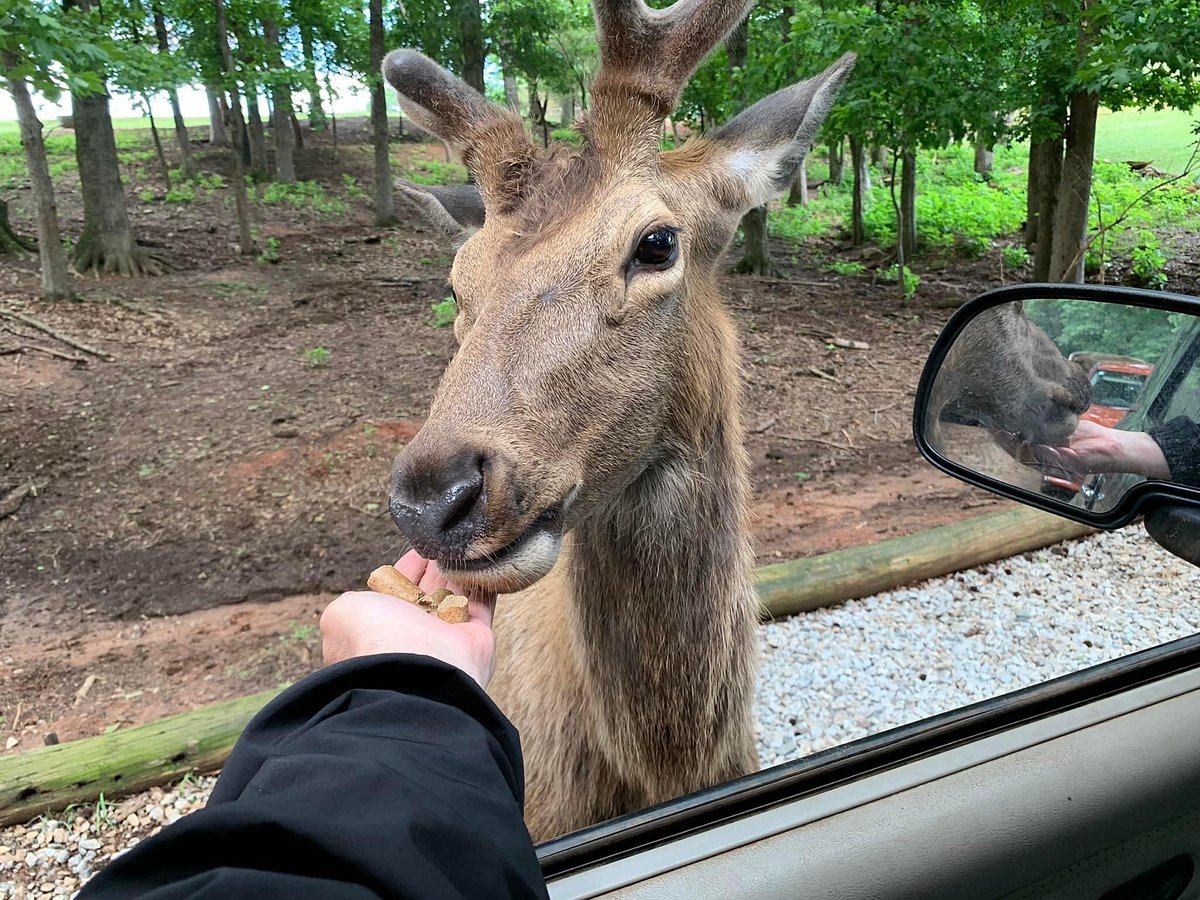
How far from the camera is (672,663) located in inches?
91.2

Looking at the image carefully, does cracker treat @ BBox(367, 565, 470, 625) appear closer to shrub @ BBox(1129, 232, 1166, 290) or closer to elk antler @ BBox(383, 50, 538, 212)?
elk antler @ BBox(383, 50, 538, 212)

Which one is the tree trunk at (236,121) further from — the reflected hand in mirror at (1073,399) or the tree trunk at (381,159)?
the reflected hand in mirror at (1073,399)

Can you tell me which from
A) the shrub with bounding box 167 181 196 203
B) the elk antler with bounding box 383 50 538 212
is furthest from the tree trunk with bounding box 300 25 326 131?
the elk antler with bounding box 383 50 538 212

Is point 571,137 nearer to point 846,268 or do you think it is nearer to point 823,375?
point 823,375

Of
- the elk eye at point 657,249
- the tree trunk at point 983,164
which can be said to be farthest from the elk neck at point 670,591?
the tree trunk at point 983,164

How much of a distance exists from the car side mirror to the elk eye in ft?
2.90

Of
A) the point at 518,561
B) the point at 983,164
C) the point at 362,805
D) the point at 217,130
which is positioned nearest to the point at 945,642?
the point at 518,561

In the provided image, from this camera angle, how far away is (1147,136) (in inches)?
323

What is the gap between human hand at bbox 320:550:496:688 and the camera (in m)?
1.18

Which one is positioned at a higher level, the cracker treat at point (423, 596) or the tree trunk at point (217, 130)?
the tree trunk at point (217, 130)

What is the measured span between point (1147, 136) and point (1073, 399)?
329 inches

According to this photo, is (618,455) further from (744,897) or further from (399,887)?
(399,887)

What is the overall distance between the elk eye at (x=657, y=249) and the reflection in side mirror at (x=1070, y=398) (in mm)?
876

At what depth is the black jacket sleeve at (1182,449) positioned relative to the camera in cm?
157
